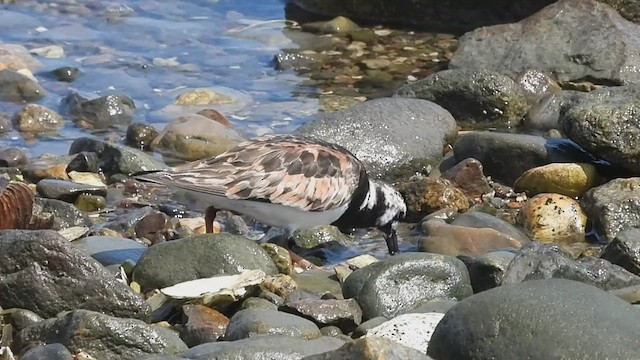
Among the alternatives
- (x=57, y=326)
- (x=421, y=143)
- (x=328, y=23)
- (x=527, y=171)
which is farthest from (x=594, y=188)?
(x=328, y=23)

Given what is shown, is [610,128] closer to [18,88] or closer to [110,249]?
[110,249]

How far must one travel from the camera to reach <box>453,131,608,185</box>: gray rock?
306 inches

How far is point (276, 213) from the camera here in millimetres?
6242

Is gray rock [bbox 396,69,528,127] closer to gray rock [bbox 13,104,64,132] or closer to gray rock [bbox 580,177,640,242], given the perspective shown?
gray rock [bbox 580,177,640,242]

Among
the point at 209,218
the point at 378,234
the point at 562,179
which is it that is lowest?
the point at 378,234

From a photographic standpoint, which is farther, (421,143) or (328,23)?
(328,23)

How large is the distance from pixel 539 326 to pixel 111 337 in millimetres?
1539

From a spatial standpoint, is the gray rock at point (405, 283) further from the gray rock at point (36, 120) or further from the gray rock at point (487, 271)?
the gray rock at point (36, 120)

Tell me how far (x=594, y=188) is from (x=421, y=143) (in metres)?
1.31

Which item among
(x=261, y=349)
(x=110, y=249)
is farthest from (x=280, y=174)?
(x=261, y=349)

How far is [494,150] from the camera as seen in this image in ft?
25.6

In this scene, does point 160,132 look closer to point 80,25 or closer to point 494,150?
point 494,150

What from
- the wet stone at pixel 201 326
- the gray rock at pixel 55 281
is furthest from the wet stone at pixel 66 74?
the wet stone at pixel 201 326

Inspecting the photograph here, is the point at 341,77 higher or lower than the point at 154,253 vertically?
lower
